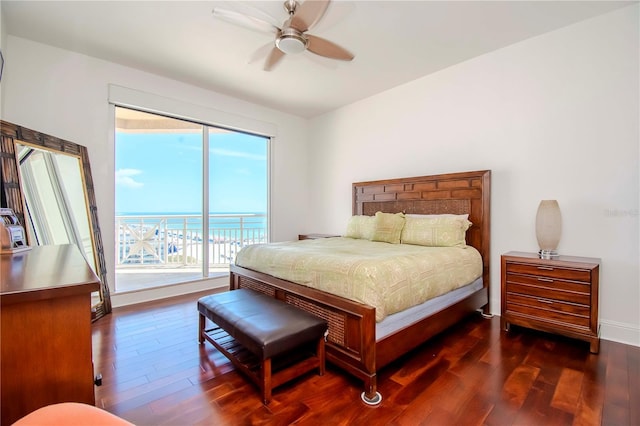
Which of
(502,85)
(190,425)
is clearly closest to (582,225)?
(502,85)

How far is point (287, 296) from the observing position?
2336 millimetres

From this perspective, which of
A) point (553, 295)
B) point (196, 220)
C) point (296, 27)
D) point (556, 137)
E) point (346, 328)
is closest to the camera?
point (346, 328)

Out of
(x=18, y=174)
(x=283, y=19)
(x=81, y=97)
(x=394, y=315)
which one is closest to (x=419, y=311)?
(x=394, y=315)

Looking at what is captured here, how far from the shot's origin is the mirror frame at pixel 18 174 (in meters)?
2.27

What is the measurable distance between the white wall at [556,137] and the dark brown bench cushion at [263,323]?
2330mm

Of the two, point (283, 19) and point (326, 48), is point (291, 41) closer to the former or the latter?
point (326, 48)

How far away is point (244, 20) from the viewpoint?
2.02 meters

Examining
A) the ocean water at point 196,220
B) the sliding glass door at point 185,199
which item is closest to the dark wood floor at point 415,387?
the sliding glass door at point 185,199

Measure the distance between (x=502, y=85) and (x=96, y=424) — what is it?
3852 millimetres

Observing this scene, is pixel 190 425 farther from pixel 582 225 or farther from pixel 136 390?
A: pixel 582 225

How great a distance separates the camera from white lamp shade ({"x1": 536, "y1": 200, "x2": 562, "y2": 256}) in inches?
98.7

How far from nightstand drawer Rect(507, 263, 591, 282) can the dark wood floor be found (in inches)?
22.5

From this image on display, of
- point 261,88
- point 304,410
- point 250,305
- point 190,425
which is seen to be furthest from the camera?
point 261,88

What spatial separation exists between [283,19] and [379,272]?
7.46ft
